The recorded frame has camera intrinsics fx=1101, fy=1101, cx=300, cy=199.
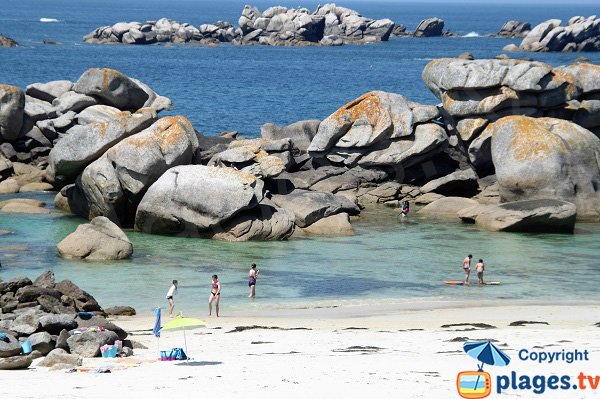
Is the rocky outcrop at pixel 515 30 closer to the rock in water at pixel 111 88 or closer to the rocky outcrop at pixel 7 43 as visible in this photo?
the rocky outcrop at pixel 7 43

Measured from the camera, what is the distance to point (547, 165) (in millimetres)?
44875

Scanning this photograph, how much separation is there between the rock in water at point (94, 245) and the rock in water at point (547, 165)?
16.7 meters

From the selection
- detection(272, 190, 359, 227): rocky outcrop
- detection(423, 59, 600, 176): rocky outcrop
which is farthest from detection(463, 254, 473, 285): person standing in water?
detection(423, 59, 600, 176): rocky outcrop

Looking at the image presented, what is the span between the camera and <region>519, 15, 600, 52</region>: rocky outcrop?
142750 mm

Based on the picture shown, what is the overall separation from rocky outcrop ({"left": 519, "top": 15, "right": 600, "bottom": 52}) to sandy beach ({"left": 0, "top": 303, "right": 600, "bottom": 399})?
381ft

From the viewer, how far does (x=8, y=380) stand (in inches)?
818

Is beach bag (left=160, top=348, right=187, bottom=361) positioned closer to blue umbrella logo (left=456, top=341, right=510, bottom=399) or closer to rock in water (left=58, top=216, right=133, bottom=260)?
blue umbrella logo (left=456, top=341, right=510, bottom=399)

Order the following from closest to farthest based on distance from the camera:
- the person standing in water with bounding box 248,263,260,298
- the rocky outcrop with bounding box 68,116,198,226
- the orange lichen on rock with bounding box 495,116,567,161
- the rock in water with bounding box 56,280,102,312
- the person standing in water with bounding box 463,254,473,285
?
the rock in water with bounding box 56,280,102,312 < the person standing in water with bounding box 248,263,260,298 < the person standing in water with bounding box 463,254,473,285 < the rocky outcrop with bounding box 68,116,198,226 < the orange lichen on rock with bounding box 495,116,567,161

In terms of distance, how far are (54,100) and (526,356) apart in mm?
37703

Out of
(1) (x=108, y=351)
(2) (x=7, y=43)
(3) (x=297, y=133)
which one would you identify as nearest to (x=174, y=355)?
(1) (x=108, y=351)

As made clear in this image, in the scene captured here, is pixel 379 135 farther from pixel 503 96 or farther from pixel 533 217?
pixel 533 217

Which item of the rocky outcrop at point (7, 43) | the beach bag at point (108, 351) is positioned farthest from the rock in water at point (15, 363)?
the rocky outcrop at point (7, 43)

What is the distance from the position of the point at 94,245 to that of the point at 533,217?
16807 millimetres

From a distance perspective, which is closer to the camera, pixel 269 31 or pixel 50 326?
pixel 50 326
